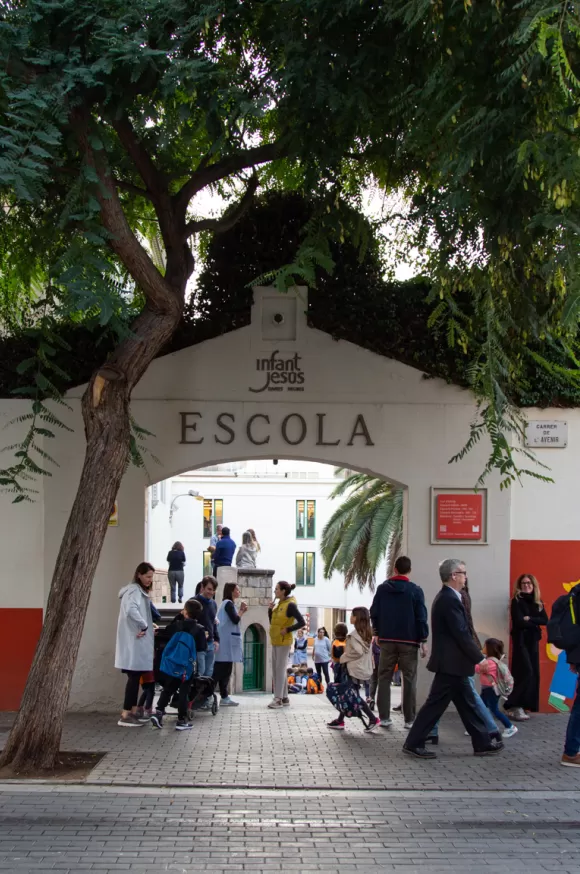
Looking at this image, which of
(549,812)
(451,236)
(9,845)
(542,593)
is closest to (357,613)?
(542,593)

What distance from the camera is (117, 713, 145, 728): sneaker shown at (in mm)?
11095

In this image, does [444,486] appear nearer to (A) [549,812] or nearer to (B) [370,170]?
(B) [370,170]

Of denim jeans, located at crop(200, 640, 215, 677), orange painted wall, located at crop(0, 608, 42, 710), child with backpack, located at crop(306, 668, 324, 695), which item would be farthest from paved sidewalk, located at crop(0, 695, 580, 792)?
child with backpack, located at crop(306, 668, 324, 695)

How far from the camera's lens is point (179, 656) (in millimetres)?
10516

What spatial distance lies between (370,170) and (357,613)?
4945 millimetres

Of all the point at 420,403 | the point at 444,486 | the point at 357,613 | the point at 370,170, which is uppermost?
the point at 370,170

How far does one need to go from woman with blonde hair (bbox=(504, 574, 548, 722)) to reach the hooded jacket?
156cm

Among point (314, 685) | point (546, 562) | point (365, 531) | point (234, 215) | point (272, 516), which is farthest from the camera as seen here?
point (272, 516)

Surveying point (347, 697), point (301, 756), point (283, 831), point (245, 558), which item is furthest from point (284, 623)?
point (245, 558)

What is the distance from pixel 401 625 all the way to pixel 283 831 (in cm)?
377

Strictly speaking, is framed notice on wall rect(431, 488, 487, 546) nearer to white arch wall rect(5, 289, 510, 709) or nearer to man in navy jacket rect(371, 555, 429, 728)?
white arch wall rect(5, 289, 510, 709)

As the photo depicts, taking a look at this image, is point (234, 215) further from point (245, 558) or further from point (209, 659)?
point (245, 558)

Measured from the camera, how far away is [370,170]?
11.1 meters

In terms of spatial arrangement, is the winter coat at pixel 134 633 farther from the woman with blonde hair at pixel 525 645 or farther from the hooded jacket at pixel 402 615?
the woman with blonde hair at pixel 525 645
